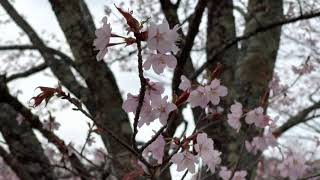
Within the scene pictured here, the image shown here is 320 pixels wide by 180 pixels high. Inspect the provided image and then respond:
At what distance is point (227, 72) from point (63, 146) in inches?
80.0

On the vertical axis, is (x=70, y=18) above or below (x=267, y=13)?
below

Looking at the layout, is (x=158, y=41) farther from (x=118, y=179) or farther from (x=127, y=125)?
(x=127, y=125)

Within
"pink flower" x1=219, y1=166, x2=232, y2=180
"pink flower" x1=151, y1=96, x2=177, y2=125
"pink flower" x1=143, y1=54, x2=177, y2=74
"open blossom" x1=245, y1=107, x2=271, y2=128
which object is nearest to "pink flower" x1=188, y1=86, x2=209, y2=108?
"pink flower" x1=151, y1=96, x2=177, y2=125

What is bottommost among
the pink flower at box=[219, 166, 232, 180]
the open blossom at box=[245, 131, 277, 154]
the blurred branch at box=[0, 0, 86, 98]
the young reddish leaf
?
the young reddish leaf

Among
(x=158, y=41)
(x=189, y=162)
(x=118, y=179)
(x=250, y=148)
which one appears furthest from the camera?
(x=250, y=148)

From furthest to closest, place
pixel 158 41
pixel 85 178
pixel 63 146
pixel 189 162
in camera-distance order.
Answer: pixel 85 178
pixel 63 146
pixel 189 162
pixel 158 41

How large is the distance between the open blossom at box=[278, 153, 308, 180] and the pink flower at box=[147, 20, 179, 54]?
2.21 meters

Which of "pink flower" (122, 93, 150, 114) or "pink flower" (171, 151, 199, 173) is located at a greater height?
"pink flower" (122, 93, 150, 114)

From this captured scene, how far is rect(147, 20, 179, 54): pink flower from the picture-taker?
3.87 feet

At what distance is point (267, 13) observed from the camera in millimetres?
4062

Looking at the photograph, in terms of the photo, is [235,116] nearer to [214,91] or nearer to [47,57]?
[214,91]

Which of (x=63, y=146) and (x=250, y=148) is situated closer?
(x=63, y=146)

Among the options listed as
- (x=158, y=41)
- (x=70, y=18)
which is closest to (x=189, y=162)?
(x=158, y=41)

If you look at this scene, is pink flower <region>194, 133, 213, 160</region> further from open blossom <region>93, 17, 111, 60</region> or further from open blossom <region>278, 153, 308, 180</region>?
open blossom <region>278, 153, 308, 180</region>
